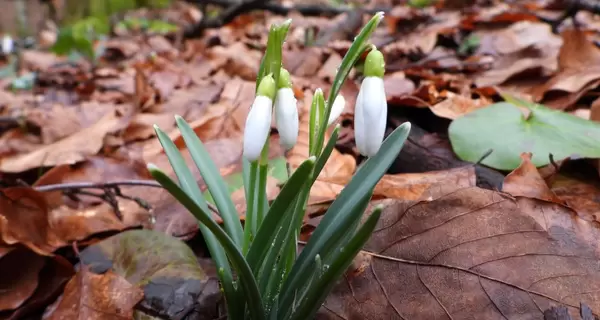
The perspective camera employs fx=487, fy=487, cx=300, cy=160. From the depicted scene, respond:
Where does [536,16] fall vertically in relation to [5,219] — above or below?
below

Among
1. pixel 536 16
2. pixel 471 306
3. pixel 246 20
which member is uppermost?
pixel 471 306

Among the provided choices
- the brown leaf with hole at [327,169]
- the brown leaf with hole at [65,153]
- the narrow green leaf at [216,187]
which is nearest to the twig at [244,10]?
the brown leaf with hole at [65,153]

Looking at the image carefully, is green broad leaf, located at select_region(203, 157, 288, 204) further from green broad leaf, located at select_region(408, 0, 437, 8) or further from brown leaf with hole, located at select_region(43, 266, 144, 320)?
green broad leaf, located at select_region(408, 0, 437, 8)

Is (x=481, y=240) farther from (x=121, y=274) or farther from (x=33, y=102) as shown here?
(x=33, y=102)

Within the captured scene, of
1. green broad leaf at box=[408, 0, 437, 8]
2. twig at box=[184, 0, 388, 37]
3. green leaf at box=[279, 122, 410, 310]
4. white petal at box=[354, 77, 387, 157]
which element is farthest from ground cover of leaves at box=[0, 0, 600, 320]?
green broad leaf at box=[408, 0, 437, 8]

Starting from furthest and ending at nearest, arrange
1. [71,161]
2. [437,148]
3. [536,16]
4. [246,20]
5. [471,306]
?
[246,20] < [536,16] < [71,161] < [437,148] < [471,306]

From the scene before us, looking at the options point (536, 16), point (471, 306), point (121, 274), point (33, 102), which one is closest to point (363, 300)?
point (471, 306)
